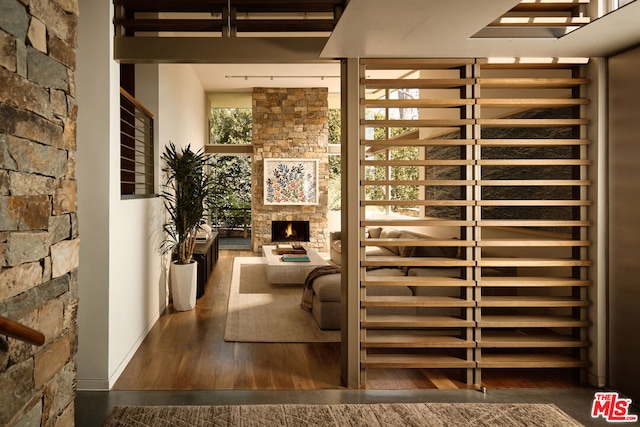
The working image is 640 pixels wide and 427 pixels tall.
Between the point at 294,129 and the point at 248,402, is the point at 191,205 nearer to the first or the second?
the point at 248,402

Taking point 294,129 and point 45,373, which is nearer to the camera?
point 45,373

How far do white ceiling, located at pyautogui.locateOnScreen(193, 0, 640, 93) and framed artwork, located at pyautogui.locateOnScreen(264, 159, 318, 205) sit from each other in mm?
6769

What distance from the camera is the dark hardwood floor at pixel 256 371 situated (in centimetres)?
333

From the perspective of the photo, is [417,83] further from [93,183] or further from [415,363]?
[93,183]

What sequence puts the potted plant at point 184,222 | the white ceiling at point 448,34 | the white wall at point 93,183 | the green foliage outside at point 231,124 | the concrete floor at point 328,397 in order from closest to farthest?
the white ceiling at point 448,34 < the concrete floor at point 328,397 < the white wall at point 93,183 < the potted plant at point 184,222 < the green foliage outside at point 231,124

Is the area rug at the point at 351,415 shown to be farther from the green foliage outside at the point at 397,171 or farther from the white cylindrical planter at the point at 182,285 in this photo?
the green foliage outside at the point at 397,171

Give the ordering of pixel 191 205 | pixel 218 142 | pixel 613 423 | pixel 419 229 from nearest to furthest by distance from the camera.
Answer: pixel 613 423 → pixel 191 205 → pixel 419 229 → pixel 218 142

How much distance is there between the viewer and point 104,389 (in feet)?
10.5

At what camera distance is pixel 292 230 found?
10.1 meters

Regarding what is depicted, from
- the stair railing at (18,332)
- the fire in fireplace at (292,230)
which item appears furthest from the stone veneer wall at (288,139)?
the stair railing at (18,332)

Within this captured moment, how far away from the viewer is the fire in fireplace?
10.0 meters

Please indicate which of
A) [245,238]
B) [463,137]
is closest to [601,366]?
[463,137]

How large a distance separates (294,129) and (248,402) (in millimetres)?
7577

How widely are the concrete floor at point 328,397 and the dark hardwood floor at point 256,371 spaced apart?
0.09 m
